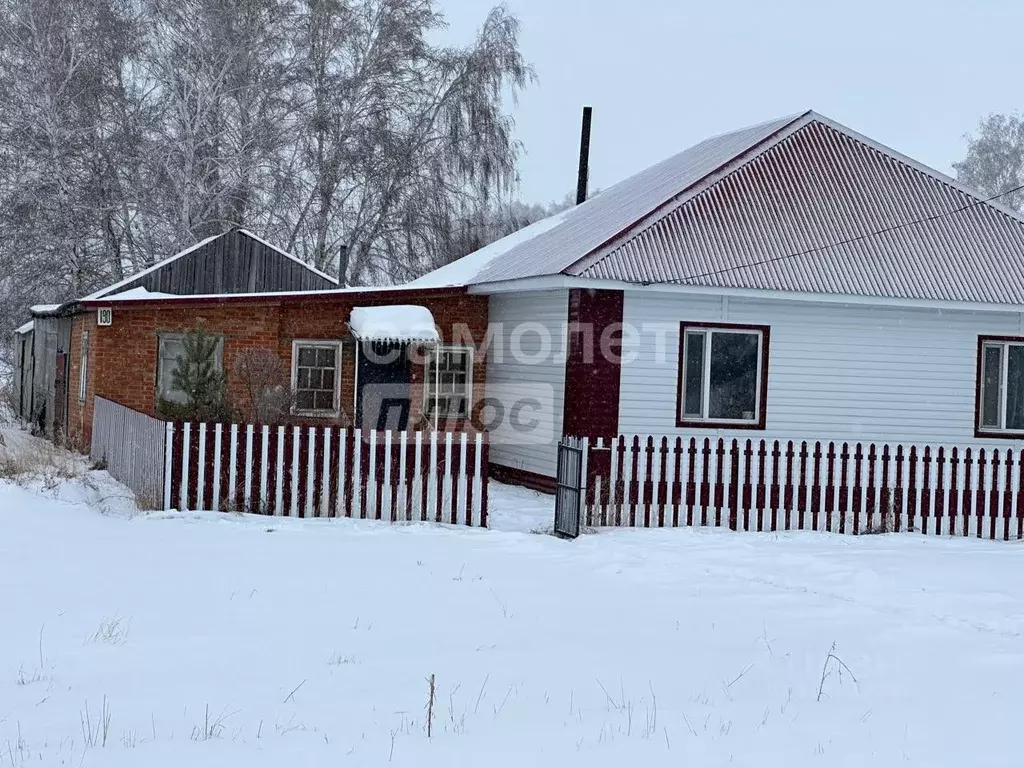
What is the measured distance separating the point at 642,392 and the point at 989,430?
498cm

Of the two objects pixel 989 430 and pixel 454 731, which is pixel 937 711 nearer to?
pixel 454 731

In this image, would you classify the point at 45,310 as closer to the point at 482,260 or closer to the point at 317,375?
the point at 317,375

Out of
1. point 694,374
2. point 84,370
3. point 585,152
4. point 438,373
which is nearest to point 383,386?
point 438,373

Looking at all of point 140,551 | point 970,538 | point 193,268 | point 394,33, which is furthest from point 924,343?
point 394,33

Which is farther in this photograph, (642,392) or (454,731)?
(642,392)

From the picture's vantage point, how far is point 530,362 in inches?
676

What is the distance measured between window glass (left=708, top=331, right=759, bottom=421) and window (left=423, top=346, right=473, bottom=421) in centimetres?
442

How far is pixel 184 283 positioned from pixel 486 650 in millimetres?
18573

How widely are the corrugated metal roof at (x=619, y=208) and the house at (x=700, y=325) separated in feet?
0.29

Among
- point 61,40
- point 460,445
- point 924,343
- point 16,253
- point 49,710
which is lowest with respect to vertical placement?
point 49,710

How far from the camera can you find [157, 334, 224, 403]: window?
58.6ft

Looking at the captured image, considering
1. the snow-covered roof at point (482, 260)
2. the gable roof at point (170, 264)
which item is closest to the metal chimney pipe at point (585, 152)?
the snow-covered roof at point (482, 260)

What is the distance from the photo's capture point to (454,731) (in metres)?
5.52

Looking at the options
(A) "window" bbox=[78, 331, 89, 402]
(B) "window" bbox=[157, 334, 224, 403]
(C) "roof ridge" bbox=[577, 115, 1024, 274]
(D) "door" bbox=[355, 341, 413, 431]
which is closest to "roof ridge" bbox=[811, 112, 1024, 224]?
(C) "roof ridge" bbox=[577, 115, 1024, 274]
